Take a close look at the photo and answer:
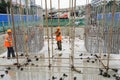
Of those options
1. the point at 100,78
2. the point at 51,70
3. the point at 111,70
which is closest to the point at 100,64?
the point at 111,70

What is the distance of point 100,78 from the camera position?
18.7 feet

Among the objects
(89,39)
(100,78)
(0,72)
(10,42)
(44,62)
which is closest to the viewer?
(100,78)

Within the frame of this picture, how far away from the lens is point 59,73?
604 centimetres

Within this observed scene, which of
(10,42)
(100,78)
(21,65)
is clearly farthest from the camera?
(10,42)

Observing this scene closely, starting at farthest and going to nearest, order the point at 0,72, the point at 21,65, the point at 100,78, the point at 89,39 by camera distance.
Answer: the point at 89,39
the point at 21,65
the point at 0,72
the point at 100,78

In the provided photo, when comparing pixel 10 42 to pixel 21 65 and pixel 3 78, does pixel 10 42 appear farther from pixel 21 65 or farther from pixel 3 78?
pixel 3 78

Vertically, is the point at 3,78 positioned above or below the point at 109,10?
below

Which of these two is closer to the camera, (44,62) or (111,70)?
(111,70)

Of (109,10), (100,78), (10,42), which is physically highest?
(109,10)

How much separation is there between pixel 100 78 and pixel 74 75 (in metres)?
0.71

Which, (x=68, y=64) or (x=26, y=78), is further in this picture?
(x=68, y=64)

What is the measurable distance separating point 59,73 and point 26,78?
94cm

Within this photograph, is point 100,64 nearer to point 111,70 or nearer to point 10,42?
point 111,70

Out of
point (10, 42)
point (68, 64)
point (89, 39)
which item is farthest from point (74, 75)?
point (89, 39)
